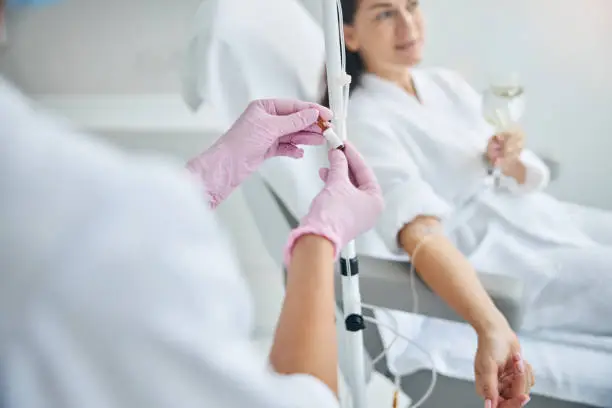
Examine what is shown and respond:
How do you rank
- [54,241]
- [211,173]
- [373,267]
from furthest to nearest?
[373,267] < [211,173] < [54,241]

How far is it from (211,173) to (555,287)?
0.57m

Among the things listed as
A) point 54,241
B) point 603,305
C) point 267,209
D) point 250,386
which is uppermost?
point 54,241

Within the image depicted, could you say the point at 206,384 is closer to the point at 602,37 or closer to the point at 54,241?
the point at 54,241

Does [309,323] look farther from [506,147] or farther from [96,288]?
[506,147]

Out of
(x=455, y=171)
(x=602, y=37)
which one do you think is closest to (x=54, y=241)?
(x=455, y=171)

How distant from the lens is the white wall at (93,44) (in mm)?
833

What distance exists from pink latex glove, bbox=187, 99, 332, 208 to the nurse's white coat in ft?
1.30

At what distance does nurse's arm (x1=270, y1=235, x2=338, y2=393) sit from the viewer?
528mm

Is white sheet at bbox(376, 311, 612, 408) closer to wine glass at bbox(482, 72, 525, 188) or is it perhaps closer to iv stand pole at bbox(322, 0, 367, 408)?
iv stand pole at bbox(322, 0, 367, 408)

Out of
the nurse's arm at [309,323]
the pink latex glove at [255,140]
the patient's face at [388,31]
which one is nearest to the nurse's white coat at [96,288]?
the nurse's arm at [309,323]

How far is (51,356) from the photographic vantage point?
1.09ft

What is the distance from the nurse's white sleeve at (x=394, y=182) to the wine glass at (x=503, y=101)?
0.15m

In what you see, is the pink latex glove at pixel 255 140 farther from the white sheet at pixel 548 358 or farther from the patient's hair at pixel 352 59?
the white sheet at pixel 548 358

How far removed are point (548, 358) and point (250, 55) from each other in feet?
2.34
